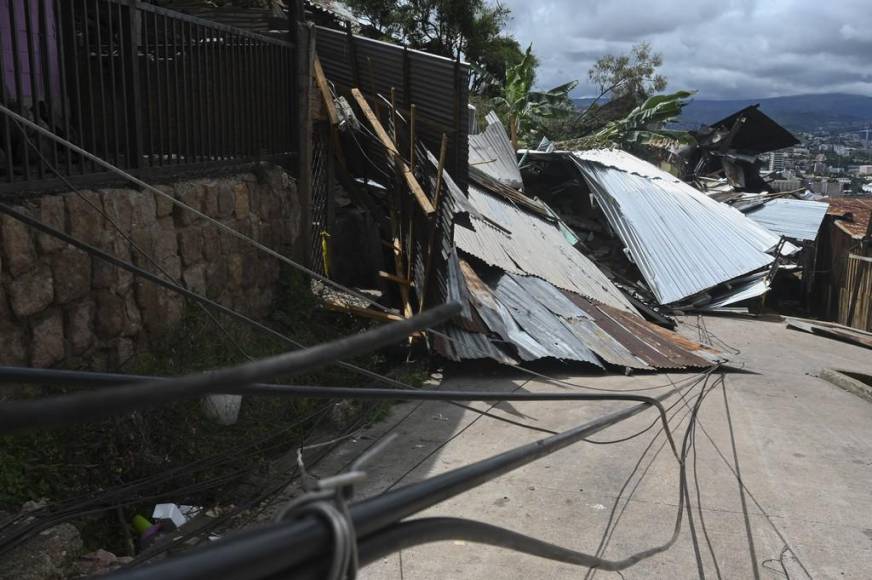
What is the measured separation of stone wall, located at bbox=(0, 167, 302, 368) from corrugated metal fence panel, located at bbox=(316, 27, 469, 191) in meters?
2.34

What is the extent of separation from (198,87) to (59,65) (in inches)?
66.7

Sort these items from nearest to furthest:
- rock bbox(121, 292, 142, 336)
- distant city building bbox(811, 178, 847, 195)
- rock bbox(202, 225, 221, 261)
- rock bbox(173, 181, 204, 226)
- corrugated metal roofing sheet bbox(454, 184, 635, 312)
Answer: rock bbox(121, 292, 142, 336)
rock bbox(173, 181, 204, 226)
rock bbox(202, 225, 221, 261)
corrugated metal roofing sheet bbox(454, 184, 635, 312)
distant city building bbox(811, 178, 847, 195)

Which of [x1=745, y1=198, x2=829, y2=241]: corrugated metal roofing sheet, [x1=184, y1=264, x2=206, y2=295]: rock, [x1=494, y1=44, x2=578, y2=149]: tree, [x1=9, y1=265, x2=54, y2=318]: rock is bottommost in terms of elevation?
[x1=745, y1=198, x2=829, y2=241]: corrugated metal roofing sheet

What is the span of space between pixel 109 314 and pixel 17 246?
980mm

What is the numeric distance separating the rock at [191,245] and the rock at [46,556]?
2796 millimetres

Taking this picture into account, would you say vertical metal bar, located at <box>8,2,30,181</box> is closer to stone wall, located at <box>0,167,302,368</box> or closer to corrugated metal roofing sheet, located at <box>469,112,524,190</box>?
stone wall, located at <box>0,167,302,368</box>

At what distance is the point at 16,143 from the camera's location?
4.94 m

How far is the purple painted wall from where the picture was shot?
4.67 meters

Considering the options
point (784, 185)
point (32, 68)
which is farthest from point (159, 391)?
point (784, 185)

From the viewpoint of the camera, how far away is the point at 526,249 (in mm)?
11734

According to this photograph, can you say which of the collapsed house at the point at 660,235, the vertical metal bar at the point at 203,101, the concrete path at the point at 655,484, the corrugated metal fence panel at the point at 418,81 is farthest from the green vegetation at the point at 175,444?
the collapsed house at the point at 660,235

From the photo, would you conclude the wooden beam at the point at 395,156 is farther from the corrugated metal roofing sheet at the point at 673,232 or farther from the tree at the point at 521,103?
the tree at the point at 521,103

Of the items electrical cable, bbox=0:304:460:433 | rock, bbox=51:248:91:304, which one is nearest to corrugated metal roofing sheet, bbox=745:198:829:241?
rock, bbox=51:248:91:304

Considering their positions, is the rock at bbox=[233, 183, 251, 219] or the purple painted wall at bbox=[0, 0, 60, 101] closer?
the purple painted wall at bbox=[0, 0, 60, 101]
